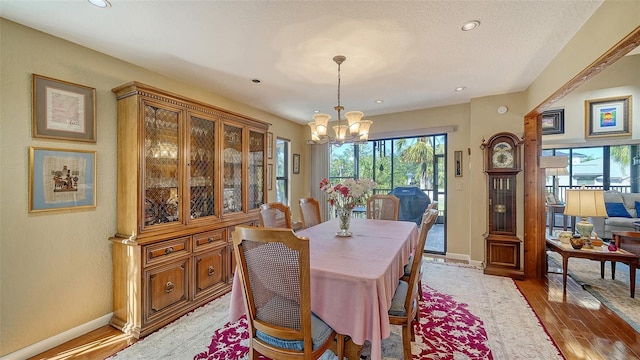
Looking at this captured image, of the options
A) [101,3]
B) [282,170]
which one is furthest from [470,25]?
[282,170]

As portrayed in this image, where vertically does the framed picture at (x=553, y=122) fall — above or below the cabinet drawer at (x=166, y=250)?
above

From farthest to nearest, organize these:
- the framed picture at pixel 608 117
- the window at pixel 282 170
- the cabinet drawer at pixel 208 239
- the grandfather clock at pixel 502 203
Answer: the window at pixel 282 170, the framed picture at pixel 608 117, the grandfather clock at pixel 502 203, the cabinet drawer at pixel 208 239

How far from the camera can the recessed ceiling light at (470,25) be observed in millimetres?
1992

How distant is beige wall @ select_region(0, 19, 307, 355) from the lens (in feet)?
6.29

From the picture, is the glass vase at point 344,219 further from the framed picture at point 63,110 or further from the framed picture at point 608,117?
the framed picture at point 608,117

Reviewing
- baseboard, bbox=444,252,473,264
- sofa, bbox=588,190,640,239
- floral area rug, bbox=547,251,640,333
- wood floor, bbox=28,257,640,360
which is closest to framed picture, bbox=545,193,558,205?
sofa, bbox=588,190,640,239

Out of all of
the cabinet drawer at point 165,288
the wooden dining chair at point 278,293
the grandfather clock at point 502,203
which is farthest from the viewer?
the grandfather clock at point 502,203

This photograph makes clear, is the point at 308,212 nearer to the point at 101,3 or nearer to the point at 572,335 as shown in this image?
the point at 101,3

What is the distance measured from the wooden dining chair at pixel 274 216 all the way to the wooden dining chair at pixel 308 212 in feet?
1.01

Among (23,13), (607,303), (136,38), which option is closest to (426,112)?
(607,303)

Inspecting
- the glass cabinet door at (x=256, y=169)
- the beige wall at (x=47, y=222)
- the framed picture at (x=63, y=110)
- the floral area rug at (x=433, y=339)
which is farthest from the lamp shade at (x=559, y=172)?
the framed picture at (x=63, y=110)

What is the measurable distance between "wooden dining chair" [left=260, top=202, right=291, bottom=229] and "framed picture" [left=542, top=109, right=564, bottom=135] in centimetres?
541

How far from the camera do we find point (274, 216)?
275cm

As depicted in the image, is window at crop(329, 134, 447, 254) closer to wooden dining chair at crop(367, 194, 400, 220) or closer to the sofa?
wooden dining chair at crop(367, 194, 400, 220)
